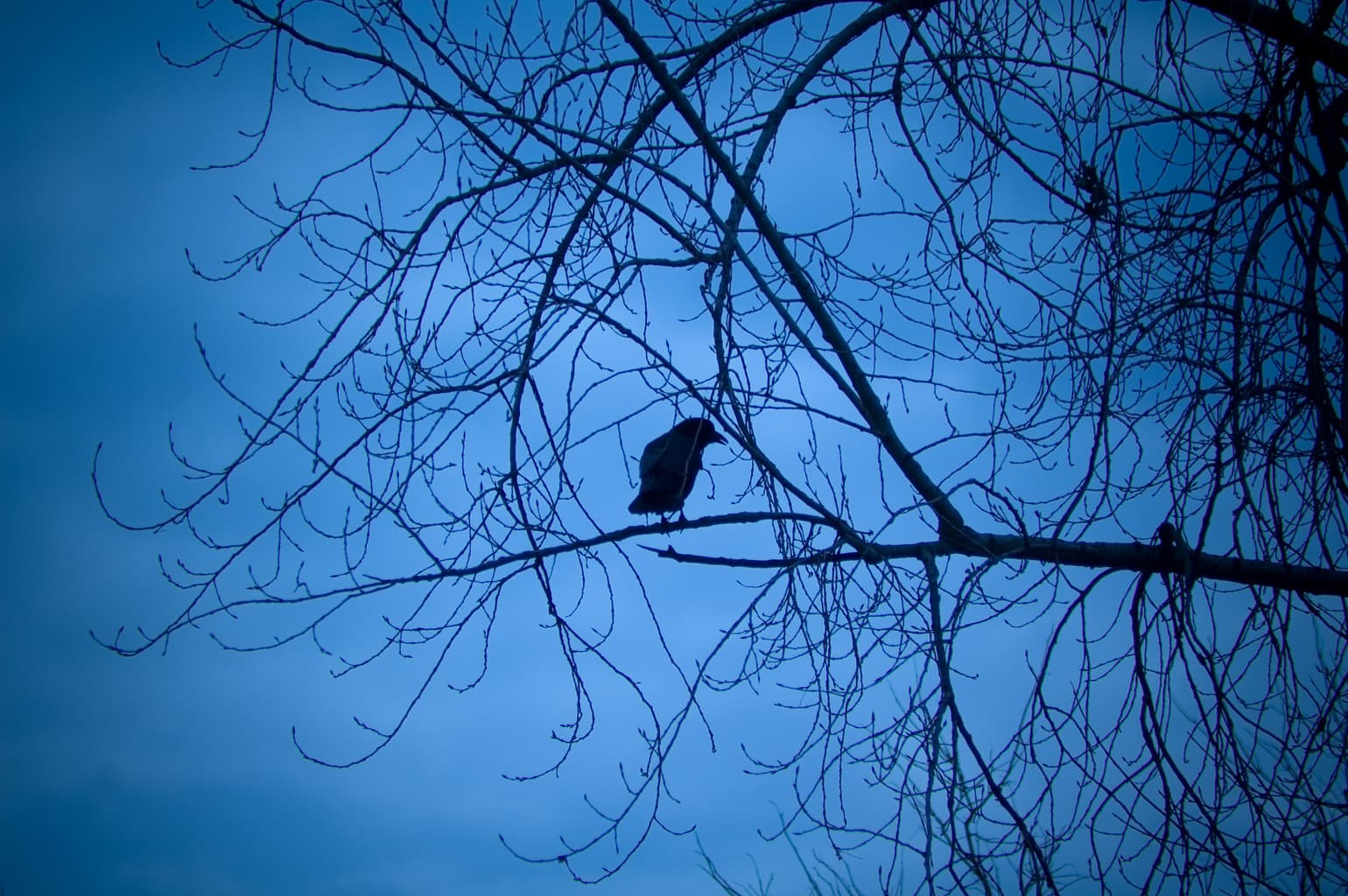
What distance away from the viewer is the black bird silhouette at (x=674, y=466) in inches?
145

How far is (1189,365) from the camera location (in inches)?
119

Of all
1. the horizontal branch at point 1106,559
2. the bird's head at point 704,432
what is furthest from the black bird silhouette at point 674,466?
the horizontal branch at point 1106,559

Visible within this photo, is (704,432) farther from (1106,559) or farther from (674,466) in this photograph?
(1106,559)

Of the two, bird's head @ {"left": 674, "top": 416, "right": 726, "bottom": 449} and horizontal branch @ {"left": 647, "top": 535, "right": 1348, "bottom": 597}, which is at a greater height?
bird's head @ {"left": 674, "top": 416, "right": 726, "bottom": 449}

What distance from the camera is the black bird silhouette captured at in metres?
3.68

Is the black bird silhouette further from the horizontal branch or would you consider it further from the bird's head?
the horizontal branch

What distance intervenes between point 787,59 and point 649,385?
1.67 metres

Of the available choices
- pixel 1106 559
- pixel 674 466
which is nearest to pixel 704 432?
pixel 674 466

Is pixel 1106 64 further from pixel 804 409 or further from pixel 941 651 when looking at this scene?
pixel 941 651

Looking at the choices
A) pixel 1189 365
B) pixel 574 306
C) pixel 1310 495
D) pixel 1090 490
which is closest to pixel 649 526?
pixel 574 306

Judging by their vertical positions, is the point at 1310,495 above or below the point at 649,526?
above

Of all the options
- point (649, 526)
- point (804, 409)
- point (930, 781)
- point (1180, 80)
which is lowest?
point (930, 781)

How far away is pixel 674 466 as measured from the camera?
3.73 meters

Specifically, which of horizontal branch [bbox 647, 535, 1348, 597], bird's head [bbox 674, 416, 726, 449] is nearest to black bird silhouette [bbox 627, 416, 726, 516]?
bird's head [bbox 674, 416, 726, 449]
